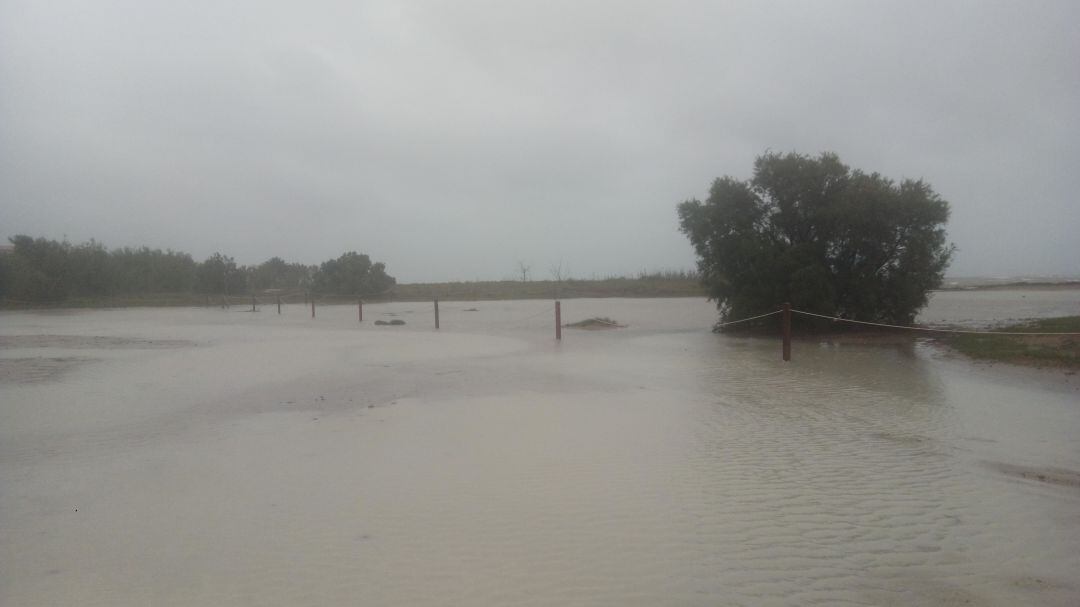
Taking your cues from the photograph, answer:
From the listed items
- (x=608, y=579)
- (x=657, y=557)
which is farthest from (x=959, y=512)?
(x=608, y=579)

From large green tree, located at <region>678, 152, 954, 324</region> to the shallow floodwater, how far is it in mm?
7705

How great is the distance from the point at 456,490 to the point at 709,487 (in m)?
2.03

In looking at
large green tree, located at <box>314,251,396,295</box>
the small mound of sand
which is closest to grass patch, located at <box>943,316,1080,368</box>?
the small mound of sand

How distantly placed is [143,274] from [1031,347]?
65680mm

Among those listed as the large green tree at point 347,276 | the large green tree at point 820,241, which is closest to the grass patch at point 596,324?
the large green tree at point 820,241

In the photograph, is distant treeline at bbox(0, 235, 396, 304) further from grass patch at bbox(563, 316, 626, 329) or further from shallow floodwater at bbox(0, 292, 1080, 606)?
shallow floodwater at bbox(0, 292, 1080, 606)

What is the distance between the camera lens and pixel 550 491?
4906 mm

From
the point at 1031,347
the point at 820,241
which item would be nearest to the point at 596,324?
the point at 820,241

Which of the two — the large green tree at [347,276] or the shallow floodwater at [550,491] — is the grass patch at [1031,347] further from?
the large green tree at [347,276]

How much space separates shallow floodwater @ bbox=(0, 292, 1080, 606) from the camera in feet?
11.1

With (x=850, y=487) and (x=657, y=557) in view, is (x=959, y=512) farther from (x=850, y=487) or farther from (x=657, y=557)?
(x=657, y=557)

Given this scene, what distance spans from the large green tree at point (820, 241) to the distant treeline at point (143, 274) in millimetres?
41650

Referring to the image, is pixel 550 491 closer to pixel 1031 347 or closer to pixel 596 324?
pixel 1031 347

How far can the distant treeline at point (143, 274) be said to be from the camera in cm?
4447
